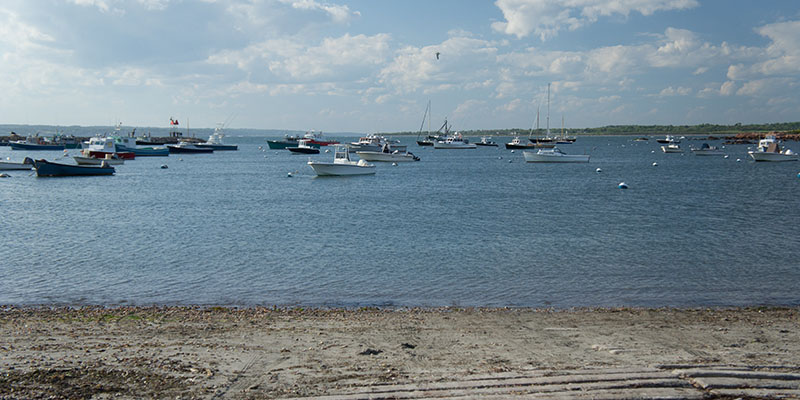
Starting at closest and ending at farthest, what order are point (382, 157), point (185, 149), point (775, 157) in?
point (775, 157) → point (382, 157) → point (185, 149)

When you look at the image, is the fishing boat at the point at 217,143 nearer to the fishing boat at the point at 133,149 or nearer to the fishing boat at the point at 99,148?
the fishing boat at the point at 133,149

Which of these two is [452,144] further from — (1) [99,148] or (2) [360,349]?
(2) [360,349]

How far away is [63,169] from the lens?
56.5 m

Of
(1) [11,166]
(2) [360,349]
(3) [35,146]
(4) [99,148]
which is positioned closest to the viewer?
(2) [360,349]

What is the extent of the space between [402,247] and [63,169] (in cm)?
4665

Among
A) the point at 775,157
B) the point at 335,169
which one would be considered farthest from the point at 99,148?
the point at 775,157

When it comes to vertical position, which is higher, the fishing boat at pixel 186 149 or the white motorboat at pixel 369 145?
the white motorboat at pixel 369 145

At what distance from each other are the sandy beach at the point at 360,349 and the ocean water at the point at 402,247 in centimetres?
191

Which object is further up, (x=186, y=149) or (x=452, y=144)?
(x=452, y=144)

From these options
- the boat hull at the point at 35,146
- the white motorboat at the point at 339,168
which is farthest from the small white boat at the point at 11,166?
the boat hull at the point at 35,146

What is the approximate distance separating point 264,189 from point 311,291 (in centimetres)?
3301

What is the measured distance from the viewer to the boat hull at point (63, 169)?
180 ft

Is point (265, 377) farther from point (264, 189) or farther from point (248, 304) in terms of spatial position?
point (264, 189)

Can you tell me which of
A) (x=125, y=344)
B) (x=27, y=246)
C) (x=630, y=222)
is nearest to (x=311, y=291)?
(x=125, y=344)
